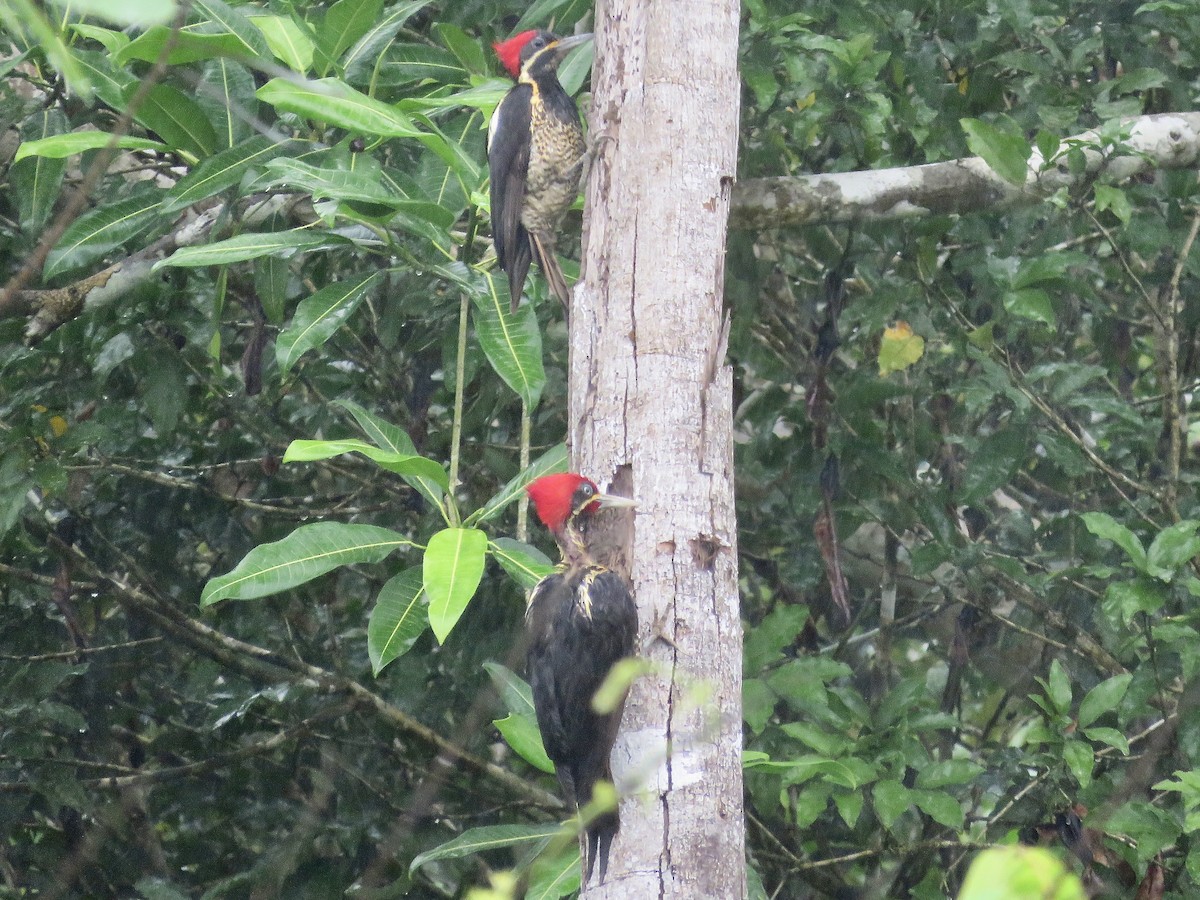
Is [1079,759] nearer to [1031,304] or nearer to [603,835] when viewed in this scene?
[1031,304]

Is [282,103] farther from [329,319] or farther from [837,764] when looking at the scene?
[837,764]

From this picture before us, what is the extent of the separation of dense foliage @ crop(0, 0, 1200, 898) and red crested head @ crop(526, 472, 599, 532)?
0.26 meters

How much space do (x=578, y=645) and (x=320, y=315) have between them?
0.95 m

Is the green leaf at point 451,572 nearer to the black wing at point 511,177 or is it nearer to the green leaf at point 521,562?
the green leaf at point 521,562

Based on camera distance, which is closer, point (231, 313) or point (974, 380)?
point (974, 380)

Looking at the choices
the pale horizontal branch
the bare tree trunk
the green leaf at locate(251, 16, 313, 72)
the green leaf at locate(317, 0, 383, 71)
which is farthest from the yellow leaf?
the green leaf at locate(251, 16, 313, 72)

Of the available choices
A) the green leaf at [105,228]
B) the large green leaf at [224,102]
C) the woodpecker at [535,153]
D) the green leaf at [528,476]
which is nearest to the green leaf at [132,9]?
the green leaf at [528,476]

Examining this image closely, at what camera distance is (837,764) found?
292 cm

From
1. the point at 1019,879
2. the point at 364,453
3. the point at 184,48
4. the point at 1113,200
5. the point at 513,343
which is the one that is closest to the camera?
the point at 1019,879

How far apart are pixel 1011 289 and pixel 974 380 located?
32cm

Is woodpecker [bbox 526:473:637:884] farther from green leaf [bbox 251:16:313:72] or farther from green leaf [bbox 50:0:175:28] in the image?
green leaf [bbox 50:0:175:28]

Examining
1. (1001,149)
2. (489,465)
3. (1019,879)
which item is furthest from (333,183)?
(1019,879)

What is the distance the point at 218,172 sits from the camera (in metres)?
2.77

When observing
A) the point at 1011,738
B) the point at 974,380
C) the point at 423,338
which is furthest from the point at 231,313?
the point at 1011,738
